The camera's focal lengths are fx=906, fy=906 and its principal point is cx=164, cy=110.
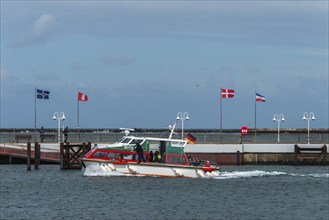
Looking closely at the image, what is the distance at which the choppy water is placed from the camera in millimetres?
52031

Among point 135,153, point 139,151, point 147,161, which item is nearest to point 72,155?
point 135,153

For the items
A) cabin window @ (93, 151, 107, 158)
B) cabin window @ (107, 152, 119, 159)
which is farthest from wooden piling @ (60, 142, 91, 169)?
cabin window @ (107, 152, 119, 159)

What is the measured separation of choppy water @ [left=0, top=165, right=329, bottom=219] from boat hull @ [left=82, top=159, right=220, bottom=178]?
19.1 inches

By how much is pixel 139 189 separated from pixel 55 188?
6.27m

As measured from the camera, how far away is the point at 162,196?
60.0 metres

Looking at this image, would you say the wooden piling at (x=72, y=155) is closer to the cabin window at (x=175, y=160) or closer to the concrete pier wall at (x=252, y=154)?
the cabin window at (x=175, y=160)

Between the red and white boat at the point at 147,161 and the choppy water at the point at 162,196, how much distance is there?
0.62 m

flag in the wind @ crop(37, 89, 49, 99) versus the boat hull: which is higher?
flag in the wind @ crop(37, 89, 49, 99)

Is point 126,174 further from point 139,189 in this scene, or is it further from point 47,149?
point 47,149

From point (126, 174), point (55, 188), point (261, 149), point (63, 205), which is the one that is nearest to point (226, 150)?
point (261, 149)

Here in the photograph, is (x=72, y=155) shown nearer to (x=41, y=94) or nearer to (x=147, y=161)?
(x=147, y=161)

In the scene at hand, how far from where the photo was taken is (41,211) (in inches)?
2064

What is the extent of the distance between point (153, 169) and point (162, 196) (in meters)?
8.77

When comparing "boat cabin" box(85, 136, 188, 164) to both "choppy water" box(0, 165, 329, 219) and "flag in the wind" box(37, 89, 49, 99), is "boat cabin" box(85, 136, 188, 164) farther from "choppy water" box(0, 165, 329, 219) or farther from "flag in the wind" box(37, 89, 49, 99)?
"flag in the wind" box(37, 89, 49, 99)
